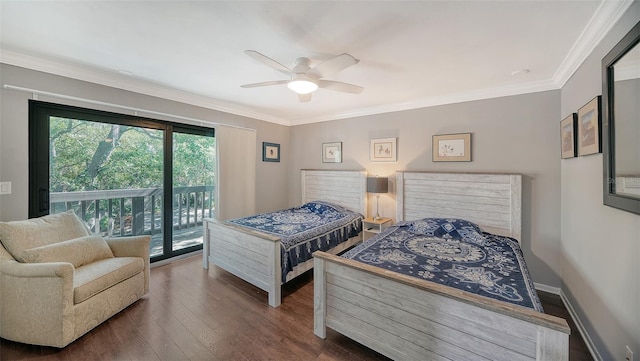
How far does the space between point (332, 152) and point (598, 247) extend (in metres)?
3.46

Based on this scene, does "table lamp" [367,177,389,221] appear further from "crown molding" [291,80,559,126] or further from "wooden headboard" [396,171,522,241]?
"crown molding" [291,80,559,126]

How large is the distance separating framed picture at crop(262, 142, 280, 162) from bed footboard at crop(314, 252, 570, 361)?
122 inches

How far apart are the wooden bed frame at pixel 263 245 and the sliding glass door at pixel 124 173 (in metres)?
0.80

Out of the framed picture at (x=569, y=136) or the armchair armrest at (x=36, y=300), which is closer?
the armchair armrest at (x=36, y=300)

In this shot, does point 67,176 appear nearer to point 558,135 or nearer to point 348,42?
point 348,42

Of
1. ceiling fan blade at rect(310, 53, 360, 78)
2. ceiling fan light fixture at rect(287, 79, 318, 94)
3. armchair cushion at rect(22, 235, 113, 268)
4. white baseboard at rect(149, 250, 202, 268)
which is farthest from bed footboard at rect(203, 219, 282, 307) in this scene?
ceiling fan blade at rect(310, 53, 360, 78)

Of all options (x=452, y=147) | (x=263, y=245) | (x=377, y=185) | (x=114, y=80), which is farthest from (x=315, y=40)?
(x=114, y=80)

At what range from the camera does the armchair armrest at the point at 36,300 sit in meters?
1.78

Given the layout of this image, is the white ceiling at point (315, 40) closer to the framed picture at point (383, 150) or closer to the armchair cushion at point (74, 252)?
the framed picture at point (383, 150)

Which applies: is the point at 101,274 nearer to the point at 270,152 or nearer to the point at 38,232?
the point at 38,232

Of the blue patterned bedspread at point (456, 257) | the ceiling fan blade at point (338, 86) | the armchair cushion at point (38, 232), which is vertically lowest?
the blue patterned bedspread at point (456, 257)

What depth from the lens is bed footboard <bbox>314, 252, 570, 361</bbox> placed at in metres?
1.22

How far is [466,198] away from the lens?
310 centimetres

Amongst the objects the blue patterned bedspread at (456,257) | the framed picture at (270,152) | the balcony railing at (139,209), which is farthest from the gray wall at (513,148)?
the balcony railing at (139,209)
